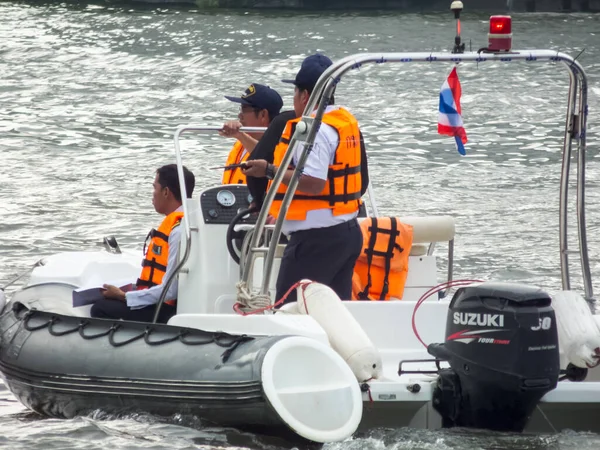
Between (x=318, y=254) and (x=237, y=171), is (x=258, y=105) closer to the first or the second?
(x=237, y=171)

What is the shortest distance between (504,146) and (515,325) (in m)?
10.4

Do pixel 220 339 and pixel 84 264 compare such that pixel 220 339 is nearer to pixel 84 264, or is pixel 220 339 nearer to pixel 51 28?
pixel 84 264

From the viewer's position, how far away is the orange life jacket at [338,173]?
4.13 m

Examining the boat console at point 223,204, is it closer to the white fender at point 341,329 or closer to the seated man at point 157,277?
the seated man at point 157,277

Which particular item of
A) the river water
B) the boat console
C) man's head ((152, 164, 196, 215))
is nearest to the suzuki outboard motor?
the river water

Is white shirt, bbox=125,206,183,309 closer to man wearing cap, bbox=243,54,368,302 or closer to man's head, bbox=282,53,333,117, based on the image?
man wearing cap, bbox=243,54,368,302

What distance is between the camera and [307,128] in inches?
153

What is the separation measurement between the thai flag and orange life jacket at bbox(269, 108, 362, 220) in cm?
31

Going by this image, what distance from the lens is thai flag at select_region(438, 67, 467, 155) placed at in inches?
158

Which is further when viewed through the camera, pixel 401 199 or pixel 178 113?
pixel 178 113

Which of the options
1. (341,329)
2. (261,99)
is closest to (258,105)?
(261,99)

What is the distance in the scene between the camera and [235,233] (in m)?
4.63

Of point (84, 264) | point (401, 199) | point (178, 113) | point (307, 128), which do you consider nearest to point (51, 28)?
point (178, 113)

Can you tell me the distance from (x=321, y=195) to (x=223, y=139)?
9.97 meters
